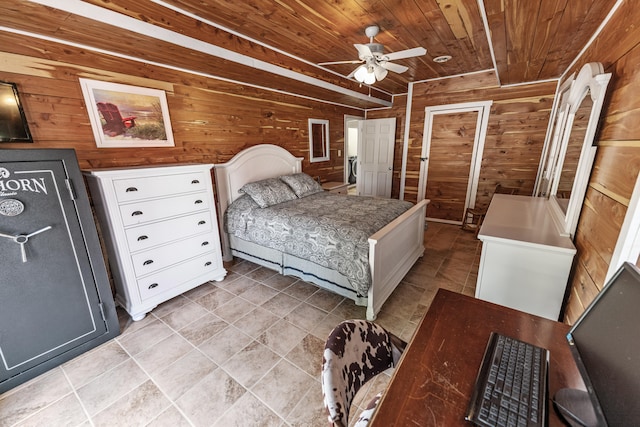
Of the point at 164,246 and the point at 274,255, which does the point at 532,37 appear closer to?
the point at 274,255

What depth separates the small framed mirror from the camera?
14.4 feet

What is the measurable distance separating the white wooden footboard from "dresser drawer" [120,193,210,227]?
5.39ft

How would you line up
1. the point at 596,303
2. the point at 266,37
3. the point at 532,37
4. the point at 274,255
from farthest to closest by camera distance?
the point at 274,255
the point at 266,37
the point at 532,37
the point at 596,303

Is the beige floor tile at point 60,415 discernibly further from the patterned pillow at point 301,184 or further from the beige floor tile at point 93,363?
the patterned pillow at point 301,184

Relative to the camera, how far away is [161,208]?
2.21m

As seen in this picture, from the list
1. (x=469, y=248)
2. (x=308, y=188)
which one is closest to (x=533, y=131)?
(x=469, y=248)

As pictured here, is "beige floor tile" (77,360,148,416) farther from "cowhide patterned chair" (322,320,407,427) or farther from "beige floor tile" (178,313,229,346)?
"cowhide patterned chair" (322,320,407,427)

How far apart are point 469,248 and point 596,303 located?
306cm

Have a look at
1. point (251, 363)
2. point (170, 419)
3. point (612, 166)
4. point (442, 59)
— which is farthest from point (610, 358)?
point (442, 59)

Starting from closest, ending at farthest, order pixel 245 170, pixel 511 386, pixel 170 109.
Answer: pixel 511 386 → pixel 170 109 → pixel 245 170

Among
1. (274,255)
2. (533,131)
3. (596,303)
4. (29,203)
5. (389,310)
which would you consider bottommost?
(389,310)

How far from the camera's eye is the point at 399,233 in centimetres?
251

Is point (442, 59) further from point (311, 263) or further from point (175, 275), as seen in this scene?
point (175, 275)

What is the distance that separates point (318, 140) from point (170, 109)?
2475 mm
